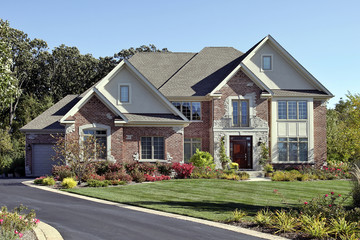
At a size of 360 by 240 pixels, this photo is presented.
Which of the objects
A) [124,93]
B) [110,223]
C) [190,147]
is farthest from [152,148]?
[110,223]

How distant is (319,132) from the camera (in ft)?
99.0

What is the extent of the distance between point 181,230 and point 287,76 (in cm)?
2250

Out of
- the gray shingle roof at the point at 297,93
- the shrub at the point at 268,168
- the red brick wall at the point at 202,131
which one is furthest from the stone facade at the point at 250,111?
the gray shingle roof at the point at 297,93

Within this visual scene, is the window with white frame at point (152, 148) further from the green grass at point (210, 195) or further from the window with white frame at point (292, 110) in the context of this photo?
the window with white frame at point (292, 110)

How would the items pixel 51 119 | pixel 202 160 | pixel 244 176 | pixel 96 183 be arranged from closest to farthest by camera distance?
pixel 96 183 < pixel 244 176 < pixel 202 160 < pixel 51 119

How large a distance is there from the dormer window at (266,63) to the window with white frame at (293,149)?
5532 mm

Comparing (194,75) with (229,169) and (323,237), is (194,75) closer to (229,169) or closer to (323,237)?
(229,169)

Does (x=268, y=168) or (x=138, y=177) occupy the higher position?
(x=138, y=177)

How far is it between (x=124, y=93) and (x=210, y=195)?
12.4 meters

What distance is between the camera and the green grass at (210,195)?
1341 cm

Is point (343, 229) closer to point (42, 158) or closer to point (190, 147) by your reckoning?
point (190, 147)

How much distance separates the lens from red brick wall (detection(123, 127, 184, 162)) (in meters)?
25.9

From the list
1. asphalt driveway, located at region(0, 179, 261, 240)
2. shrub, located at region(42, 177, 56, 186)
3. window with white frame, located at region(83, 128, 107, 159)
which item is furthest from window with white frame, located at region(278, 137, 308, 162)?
asphalt driveway, located at region(0, 179, 261, 240)

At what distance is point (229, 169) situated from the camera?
27.8 metres
